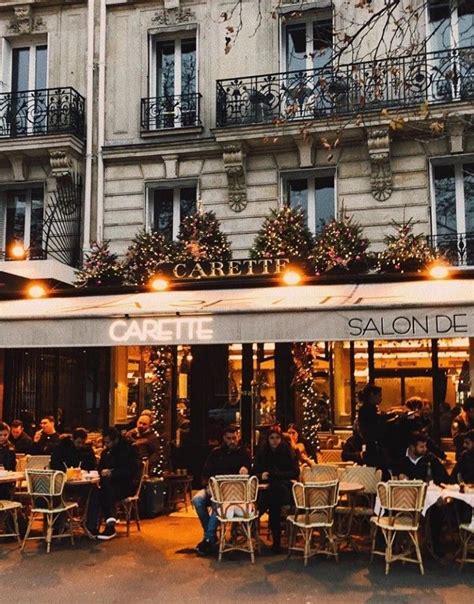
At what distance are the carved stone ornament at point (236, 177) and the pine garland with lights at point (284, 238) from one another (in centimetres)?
95

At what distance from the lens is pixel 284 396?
38.0 ft

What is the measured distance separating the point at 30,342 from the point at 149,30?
7.82 meters

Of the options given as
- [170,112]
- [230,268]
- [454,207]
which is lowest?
[230,268]

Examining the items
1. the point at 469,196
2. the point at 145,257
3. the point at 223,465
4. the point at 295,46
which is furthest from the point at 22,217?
the point at 469,196

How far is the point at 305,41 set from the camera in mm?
12453

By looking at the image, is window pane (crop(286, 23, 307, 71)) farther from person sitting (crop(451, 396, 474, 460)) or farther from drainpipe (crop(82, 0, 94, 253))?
person sitting (crop(451, 396, 474, 460))

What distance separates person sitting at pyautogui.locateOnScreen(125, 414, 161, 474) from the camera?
9.87 m

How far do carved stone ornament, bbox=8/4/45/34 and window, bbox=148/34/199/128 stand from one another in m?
2.33

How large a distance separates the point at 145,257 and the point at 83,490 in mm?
4330

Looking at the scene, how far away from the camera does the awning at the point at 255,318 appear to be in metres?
6.69

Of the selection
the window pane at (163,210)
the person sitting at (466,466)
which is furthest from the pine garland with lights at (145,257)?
the person sitting at (466,466)

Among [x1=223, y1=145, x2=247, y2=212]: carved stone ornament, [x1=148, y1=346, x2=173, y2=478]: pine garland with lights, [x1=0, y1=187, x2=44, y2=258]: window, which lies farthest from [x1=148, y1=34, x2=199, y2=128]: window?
[x1=148, y1=346, x2=173, y2=478]: pine garland with lights

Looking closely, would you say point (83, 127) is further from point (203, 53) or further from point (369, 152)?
point (369, 152)

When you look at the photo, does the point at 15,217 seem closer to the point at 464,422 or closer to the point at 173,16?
the point at 173,16
